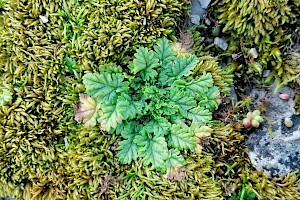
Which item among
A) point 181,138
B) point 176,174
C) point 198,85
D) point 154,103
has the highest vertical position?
point 198,85

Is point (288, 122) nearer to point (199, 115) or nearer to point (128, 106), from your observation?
point (199, 115)

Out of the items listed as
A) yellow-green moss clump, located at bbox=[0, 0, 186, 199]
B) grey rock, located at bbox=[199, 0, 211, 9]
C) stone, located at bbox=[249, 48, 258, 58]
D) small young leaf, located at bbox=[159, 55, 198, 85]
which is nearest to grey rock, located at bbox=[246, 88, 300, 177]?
stone, located at bbox=[249, 48, 258, 58]

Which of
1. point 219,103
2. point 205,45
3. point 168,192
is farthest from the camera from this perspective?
point 205,45

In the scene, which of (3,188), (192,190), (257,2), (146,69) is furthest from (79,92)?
(257,2)

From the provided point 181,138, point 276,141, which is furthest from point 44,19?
point 276,141

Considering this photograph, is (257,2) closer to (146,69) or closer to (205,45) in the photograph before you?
(205,45)

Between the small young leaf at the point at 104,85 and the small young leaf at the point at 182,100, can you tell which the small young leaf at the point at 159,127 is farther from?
the small young leaf at the point at 104,85

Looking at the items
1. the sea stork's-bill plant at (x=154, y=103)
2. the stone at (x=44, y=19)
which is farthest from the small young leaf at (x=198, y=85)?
the stone at (x=44, y=19)
